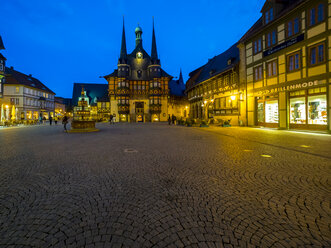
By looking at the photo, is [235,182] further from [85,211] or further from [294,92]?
[294,92]

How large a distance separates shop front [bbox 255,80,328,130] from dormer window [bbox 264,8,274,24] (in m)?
6.99

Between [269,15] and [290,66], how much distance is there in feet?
20.1

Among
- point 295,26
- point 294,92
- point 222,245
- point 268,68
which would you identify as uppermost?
point 295,26

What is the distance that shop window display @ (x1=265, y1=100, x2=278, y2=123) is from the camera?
657 inches

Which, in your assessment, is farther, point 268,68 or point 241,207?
point 268,68

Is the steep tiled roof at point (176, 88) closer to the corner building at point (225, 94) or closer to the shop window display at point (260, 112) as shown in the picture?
the corner building at point (225, 94)

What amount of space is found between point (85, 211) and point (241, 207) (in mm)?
2507

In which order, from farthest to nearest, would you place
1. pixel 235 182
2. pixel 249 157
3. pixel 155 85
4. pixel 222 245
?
pixel 155 85
pixel 249 157
pixel 235 182
pixel 222 245

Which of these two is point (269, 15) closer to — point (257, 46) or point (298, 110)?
point (257, 46)

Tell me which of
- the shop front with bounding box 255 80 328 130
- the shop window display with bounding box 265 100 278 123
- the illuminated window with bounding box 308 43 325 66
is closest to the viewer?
the illuminated window with bounding box 308 43 325 66

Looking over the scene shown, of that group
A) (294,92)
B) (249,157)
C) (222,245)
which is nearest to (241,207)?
(222,245)

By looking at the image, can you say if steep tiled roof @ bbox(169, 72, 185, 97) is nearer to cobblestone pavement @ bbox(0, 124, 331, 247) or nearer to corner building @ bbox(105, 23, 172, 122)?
corner building @ bbox(105, 23, 172, 122)

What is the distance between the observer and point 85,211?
8.84 feet

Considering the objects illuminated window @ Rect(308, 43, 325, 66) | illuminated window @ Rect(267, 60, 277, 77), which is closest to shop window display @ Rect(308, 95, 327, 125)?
illuminated window @ Rect(308, 43, 325, 66)
